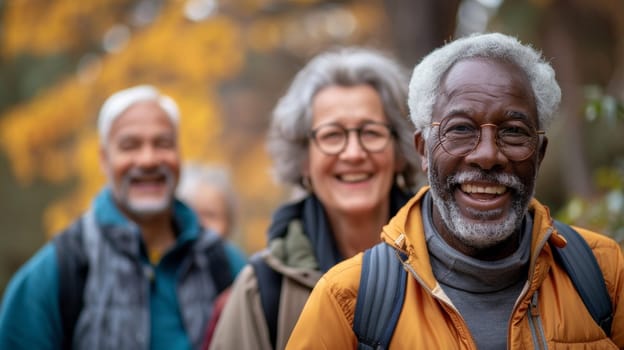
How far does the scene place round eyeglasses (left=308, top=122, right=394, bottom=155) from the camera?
10.8ft

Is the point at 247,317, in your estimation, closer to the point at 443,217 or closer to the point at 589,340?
the point at 443,217

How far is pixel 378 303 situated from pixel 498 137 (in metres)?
0.65

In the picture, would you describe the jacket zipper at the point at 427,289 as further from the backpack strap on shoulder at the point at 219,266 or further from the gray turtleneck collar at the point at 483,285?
the backpack strap on shoulder at the point at 219,266

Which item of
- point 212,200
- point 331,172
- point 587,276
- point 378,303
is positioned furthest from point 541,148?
point 212,200

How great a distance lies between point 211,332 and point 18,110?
19.3ft

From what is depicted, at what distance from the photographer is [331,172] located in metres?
3.30

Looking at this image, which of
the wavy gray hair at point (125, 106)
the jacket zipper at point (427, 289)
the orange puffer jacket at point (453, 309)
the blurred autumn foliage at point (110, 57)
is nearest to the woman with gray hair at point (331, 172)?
the orange puffer jacket at point (453, 309)

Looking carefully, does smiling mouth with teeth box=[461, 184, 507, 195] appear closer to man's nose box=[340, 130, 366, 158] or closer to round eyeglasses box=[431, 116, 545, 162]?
round eyeglasses box=[431, 116, 545, 162]

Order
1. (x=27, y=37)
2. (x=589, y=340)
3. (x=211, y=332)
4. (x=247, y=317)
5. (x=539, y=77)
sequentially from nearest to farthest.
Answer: (x=589, y=340), (x=539, y=77), (x=247, y=317), (x=211, y=332), (x=27, y=37)

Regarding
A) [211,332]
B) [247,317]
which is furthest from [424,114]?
[211,332]

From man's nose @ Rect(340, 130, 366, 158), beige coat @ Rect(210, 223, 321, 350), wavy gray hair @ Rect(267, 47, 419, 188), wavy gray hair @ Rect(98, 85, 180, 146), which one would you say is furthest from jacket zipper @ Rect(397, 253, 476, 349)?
wavy gray hair @ Rect(98, 85, 180, 146)

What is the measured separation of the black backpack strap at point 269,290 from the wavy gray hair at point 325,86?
62cm

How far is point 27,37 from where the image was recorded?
7586 millimetres

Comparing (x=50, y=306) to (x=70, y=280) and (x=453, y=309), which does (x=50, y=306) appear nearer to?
(x=70, y=280)
